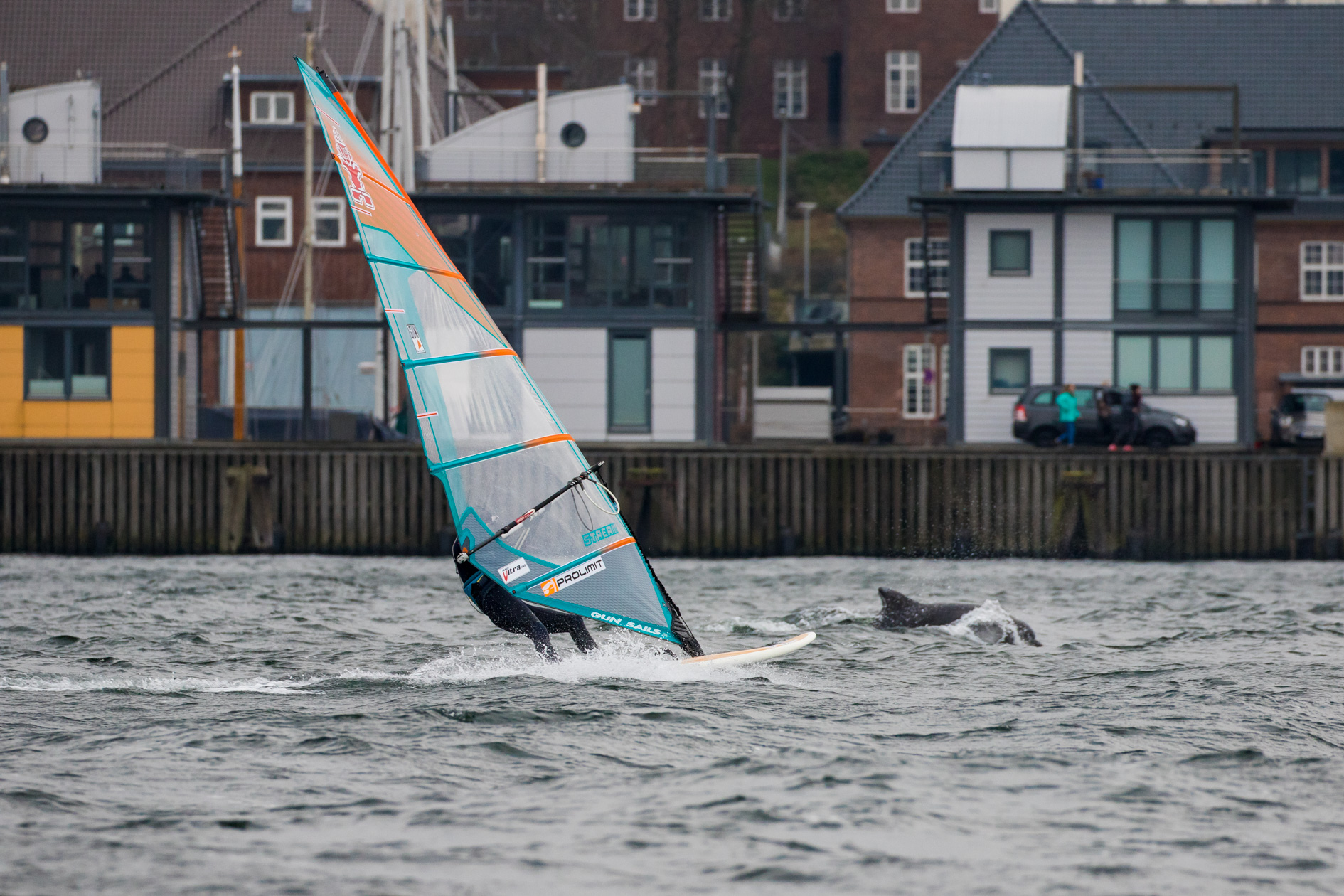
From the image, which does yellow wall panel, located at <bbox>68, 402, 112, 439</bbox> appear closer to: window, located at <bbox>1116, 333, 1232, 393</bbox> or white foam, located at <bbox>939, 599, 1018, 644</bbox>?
window, located at <bbox>1116, 333, 1232, 393</bbox>

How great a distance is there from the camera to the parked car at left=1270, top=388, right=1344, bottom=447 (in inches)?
1646

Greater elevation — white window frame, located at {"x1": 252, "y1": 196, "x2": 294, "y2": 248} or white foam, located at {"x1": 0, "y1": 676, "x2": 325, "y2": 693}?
white window frame, located at {"x1": 252, "y1": 196, "x2": 294, "y2": 248}

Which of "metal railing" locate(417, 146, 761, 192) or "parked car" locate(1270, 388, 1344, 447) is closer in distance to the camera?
"metal railing" locate(417, 146, 761, 192)

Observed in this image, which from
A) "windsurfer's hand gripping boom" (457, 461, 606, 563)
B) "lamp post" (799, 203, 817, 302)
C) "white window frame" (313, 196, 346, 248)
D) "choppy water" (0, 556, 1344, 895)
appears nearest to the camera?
"choppy water" (0, 556, 1344, 895)

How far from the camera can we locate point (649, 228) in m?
39.5

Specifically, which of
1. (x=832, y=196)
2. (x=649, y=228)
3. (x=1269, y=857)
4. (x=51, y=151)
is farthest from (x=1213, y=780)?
(x=832, y=196)

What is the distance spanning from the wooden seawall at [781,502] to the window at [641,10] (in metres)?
45.1

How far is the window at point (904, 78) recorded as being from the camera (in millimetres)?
69812

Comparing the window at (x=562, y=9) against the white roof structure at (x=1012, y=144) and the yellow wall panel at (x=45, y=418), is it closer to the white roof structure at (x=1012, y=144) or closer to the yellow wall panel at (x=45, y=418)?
the white roof structure at (x=1012, y=144)

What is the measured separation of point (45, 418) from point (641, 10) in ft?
136

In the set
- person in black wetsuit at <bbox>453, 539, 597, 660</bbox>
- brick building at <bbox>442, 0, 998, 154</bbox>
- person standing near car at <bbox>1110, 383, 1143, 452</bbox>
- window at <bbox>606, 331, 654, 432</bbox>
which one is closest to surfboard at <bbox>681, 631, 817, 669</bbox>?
person in black wetsuit at <bbox>453, 539, 597, 660</bbox>

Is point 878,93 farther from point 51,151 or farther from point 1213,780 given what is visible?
point 1213,780

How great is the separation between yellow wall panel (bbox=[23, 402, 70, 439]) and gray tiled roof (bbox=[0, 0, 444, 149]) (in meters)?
16.6

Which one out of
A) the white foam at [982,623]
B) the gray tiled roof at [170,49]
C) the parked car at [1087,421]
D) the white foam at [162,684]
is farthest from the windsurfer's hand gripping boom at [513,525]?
the gray tiled roof at [170,49]
